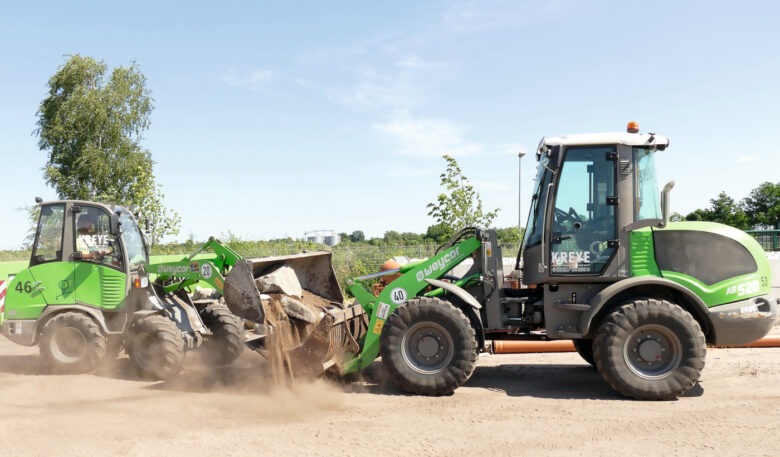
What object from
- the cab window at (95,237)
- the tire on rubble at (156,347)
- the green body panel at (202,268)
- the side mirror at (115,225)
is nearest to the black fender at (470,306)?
the green body panel at (202,268)

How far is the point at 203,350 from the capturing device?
814cm

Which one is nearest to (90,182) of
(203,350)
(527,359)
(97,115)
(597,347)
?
(97,115)

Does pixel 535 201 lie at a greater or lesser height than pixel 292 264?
greater

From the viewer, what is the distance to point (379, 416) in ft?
18.6

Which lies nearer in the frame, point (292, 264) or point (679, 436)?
point (679, 436)

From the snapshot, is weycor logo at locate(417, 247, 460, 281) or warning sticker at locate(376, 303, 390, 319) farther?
weycor logo at locate(417, 247, 460, 281)

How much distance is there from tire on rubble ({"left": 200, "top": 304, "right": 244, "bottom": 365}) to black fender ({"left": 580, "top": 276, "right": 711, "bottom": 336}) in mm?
4362

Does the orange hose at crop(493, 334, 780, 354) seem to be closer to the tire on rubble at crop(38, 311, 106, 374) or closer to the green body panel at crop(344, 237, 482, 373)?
the green body panel at crop(344, 237, 482, 373)

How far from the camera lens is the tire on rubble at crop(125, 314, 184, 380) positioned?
7.26 meters

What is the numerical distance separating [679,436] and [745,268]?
6.72 ft

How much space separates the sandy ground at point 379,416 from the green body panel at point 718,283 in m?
1.03

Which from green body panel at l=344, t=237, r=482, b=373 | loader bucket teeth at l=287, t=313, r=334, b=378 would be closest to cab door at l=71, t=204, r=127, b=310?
loader bucket teeth at l=287, t=313, r=334, b=378

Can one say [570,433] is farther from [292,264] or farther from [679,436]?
[292,264]

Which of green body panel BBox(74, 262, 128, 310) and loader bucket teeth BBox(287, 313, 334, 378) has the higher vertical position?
green body panel BBox(74, 262, 128, 310)
